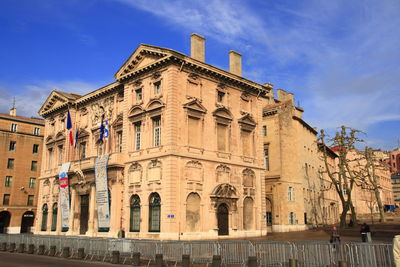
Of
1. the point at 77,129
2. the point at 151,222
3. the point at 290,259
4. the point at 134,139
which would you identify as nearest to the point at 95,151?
the point at 77,129

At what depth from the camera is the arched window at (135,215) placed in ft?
109

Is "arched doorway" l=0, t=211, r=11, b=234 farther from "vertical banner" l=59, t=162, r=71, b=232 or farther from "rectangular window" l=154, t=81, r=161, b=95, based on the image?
"rectangular window" l=154, t=81, r=161, b=95

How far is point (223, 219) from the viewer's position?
3394cm

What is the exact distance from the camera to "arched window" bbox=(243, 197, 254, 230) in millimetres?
36031

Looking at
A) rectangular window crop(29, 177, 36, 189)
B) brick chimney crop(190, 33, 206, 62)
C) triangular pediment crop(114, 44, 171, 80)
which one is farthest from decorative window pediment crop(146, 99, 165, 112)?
rectangular window crop(29, 177, 36, 189)

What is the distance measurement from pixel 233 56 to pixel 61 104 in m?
21.5

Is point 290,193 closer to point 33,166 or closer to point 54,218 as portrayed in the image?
point 54,218

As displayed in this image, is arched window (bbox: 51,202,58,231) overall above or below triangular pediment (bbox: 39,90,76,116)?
below

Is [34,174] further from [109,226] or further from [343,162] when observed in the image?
[343,162]

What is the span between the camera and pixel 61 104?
153 ft

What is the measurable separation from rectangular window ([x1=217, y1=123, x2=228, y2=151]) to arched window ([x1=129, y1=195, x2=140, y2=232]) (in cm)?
862

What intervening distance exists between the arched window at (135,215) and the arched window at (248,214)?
385 inches

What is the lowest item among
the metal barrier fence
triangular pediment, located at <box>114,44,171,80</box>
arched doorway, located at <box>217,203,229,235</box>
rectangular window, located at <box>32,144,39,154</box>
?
the metal barrier fence

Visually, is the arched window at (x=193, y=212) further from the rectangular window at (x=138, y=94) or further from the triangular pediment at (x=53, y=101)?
the triangular pediment at (x=53, y=101)
